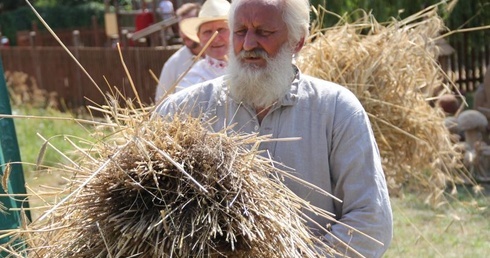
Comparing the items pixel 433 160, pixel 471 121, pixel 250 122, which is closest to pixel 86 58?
pixel 471 121

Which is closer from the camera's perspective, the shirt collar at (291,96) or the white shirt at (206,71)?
the shirt collar at (291,96)

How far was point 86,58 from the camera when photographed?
1595 centimetres

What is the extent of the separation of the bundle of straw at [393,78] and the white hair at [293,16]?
178 cm

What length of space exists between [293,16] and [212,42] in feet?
6.72

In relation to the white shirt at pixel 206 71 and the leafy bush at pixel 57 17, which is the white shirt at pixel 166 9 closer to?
the white shirt at pixel 206 71

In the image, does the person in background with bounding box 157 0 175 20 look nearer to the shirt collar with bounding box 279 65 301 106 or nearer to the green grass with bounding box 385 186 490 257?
the green grass with bounding box 385 186 490 257

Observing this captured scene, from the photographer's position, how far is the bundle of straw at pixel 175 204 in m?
2.57

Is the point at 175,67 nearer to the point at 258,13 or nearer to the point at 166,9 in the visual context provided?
the point at 258,13

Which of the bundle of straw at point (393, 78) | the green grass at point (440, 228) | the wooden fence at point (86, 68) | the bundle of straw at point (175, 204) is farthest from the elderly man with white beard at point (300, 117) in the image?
the wooden fence at point (86, 68)

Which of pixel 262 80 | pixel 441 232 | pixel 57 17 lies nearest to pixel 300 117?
pixel 262 80

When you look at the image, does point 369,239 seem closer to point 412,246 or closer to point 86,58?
point 412,246

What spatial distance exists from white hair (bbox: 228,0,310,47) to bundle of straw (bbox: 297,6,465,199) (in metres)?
1.78

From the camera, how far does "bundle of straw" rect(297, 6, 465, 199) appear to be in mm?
5324

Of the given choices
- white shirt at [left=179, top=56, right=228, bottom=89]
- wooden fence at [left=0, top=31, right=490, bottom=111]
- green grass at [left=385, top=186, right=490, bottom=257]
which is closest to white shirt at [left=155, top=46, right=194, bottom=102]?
white shirt at [left=179, top=56, right=228, bottom=89]
